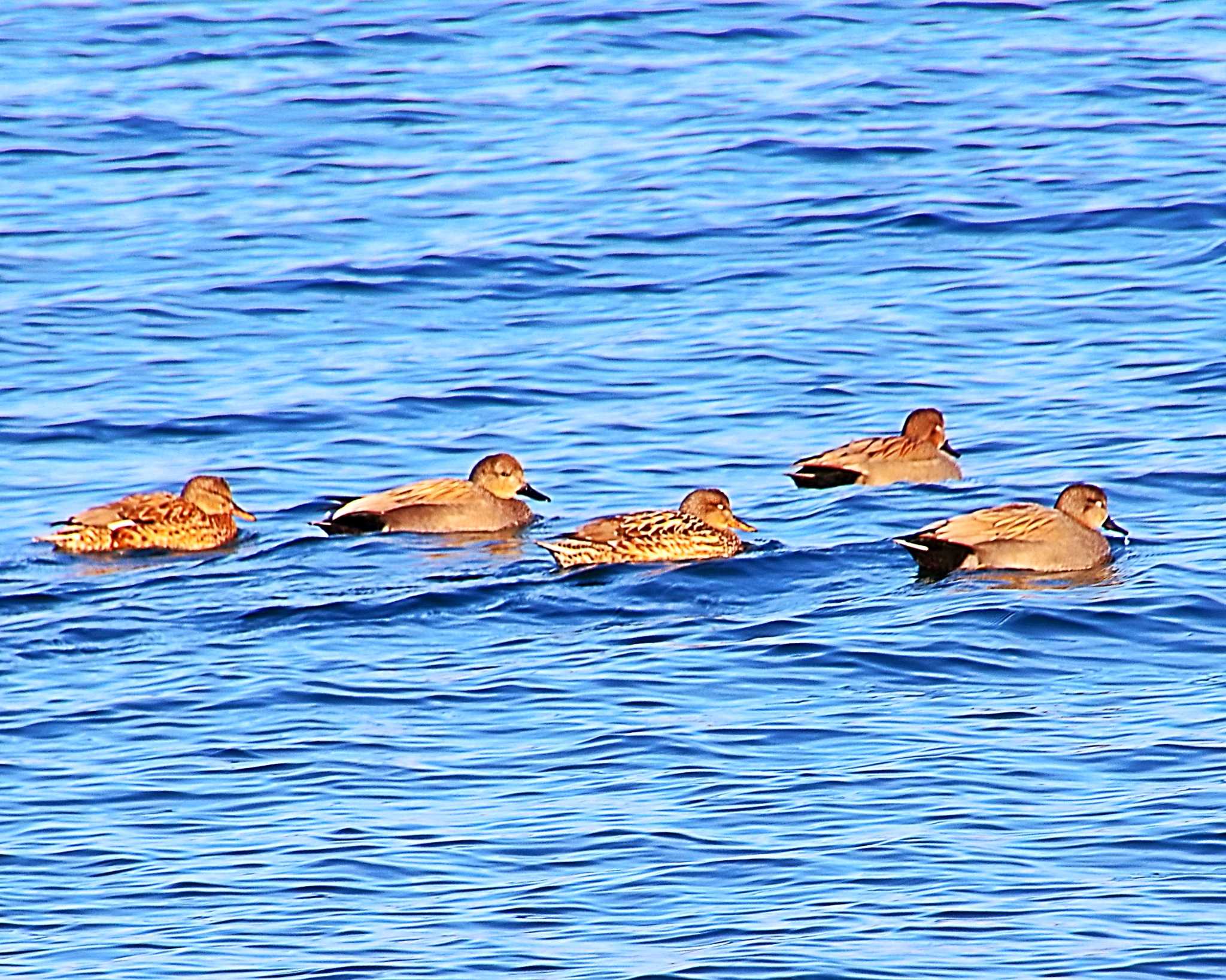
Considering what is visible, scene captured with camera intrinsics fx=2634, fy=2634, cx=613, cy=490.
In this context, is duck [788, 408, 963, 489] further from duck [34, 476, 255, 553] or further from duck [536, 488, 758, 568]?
duck [34, 476, 255, 553]

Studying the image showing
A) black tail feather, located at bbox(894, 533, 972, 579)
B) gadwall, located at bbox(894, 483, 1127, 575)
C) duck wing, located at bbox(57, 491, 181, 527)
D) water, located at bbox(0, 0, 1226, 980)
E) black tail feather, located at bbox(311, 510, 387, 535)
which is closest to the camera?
water, located at bbox(0, 0, 1226, 980)

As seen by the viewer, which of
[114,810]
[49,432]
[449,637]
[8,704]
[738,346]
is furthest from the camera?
[738,346]

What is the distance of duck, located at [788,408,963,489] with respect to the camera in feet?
52.7

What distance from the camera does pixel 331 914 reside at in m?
9.40

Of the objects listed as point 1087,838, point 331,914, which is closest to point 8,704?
point 331,914

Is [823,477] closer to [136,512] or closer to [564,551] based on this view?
[564,551]

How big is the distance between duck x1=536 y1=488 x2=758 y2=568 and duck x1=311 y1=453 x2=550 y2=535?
0.92 m

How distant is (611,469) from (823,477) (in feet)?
4.99

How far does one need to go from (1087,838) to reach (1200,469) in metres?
6.50

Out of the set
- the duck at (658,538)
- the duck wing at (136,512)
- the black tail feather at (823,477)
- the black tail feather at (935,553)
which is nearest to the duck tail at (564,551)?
the duck at (658,538)

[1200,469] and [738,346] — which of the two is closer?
[1200,469]

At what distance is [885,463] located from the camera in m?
16.2

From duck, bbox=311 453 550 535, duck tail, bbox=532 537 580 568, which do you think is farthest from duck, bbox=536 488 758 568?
duck, bbox=311 453 550 535

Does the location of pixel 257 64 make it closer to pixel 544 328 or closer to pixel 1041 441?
pixel 544 328
